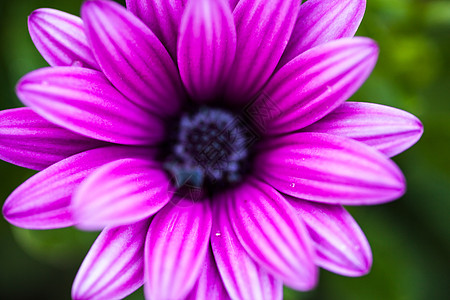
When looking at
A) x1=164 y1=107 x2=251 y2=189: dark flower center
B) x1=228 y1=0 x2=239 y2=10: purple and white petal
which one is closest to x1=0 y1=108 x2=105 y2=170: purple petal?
x1=164 y1=107 x2=251 y2=189: dark flower center

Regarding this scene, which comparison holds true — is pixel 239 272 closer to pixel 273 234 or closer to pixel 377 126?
pixel 273 234

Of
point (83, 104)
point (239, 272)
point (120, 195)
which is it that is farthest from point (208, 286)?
point (83, 104)

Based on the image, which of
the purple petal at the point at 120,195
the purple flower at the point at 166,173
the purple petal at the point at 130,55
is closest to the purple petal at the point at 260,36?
the purple flower at the point at 166,173

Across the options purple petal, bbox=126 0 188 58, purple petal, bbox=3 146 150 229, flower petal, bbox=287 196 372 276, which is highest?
purple petal, bbox=126 0 188 58

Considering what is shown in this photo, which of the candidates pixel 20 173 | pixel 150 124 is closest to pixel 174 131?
pixel 150 124

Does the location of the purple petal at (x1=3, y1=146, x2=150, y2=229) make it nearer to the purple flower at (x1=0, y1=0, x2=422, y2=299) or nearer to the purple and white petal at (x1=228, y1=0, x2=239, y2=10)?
the purple flower at (x1=0, y1=0, x2=422, y2=299)

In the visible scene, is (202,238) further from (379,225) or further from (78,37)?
(379,225)
